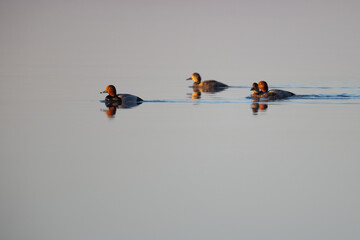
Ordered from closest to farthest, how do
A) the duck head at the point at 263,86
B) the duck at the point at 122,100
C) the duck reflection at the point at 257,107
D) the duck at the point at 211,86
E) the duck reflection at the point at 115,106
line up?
1. the duck reflection at the point at 115,106
2. the duck reflection at the point at 257,107
3. the duck at the point at 122,100
4. the duck head at the point at 263,86
5. the duck at the point at 211,86

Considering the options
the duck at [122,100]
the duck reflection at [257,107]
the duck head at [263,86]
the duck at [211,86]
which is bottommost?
the duck reflection at [257,107]

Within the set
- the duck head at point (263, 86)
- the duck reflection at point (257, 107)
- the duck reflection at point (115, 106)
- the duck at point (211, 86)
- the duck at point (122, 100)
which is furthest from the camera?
the duck at point (211, 86)

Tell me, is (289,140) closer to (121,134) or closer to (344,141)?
(344,141)

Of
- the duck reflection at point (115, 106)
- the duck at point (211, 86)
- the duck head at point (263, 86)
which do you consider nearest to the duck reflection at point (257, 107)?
the duck head at point (263, 86)

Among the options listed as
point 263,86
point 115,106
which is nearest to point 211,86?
point 263,86

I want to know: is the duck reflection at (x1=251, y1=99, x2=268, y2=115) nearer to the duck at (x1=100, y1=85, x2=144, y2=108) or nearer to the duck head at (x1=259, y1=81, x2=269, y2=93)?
the duck head at (x1=259, y1=81, x2=269, y2=93)

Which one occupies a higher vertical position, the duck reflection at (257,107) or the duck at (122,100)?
the duck at (122,100)

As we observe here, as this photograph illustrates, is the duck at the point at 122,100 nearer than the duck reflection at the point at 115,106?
No

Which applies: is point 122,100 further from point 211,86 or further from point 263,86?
point 211,86

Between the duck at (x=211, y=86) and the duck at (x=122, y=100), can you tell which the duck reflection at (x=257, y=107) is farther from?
the duck at (x=211, y=86)

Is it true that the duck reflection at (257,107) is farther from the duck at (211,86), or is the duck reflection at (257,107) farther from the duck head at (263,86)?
the duck at (211,86)

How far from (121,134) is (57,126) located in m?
1.61

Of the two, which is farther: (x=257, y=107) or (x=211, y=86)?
(x=211, y=86)

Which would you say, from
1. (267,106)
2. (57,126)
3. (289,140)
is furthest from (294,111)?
(57,126)
